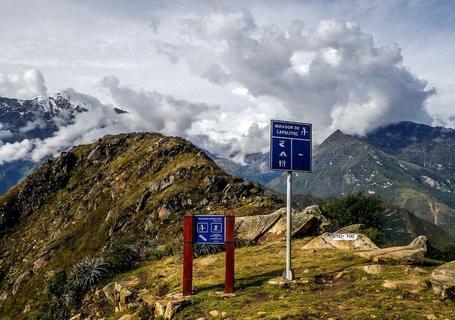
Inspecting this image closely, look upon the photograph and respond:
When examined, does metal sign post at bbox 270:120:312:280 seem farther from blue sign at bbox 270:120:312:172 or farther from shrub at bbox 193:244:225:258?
shrub at bbox 193:244:225:258

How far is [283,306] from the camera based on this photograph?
1802 centimetres

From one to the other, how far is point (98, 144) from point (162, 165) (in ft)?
114

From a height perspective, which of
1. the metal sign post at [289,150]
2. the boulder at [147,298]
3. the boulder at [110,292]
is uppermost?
the metal sign post at [289,150]

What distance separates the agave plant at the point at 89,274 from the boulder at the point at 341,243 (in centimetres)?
1378

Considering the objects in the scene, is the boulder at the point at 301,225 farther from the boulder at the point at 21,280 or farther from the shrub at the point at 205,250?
the boulder at the point at 21,280

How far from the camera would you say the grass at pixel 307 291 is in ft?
54.7

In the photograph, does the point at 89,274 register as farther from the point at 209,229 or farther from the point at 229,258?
the point at 229,258

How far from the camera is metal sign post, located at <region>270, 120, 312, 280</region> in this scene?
2270cm

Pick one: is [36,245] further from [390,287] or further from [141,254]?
[390,287]

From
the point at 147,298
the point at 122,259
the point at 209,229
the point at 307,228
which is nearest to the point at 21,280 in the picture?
the point at 122,259

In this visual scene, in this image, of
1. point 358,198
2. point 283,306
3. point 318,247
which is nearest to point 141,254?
point 318,247

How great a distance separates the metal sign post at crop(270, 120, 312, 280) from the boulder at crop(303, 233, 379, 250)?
8256 mm

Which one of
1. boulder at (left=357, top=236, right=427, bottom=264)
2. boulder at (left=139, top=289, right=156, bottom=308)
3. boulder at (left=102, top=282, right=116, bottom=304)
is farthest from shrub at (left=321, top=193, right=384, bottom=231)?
boulder at (left=139, top=289, right=156, bottom=308)

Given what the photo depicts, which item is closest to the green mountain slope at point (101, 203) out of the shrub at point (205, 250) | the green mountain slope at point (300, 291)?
the shrub at point (205, 250)
